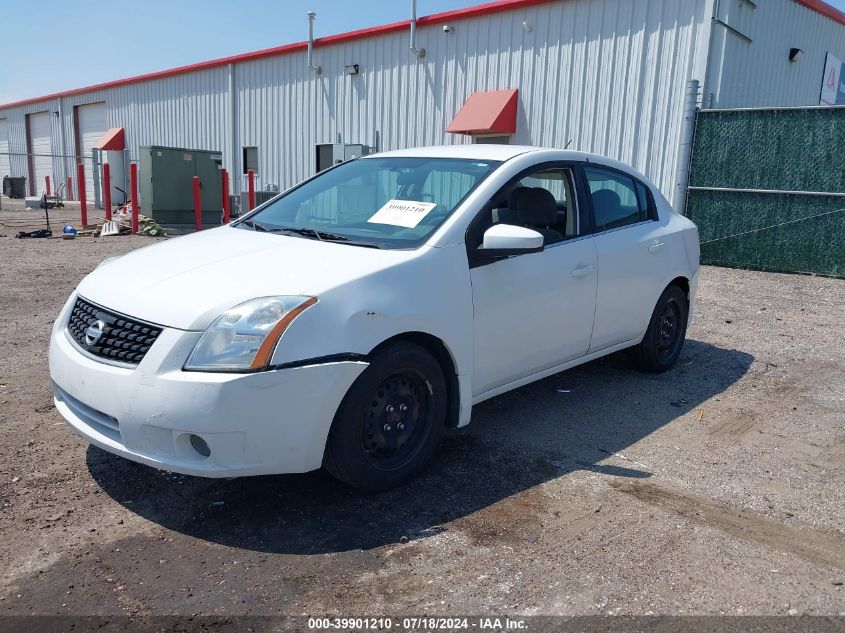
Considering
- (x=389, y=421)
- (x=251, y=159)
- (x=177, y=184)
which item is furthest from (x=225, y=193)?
(x=389, y=421)

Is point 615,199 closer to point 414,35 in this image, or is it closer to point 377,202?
point 377,202

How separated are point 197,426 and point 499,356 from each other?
5.62 ft

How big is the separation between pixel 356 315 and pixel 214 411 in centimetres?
73

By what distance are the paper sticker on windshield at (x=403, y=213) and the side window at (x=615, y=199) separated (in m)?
1.37

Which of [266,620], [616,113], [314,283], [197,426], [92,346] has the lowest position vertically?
[266,620]

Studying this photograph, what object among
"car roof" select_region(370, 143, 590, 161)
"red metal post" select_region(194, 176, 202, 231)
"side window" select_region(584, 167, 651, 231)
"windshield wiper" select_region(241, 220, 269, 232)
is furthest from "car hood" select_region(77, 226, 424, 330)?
"red metal post" select_region(194, 176, 202, 231)

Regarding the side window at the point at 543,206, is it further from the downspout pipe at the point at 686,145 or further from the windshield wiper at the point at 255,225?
the downspout pipe at the point at 686,145

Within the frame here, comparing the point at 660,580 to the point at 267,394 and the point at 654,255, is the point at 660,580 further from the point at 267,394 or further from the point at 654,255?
the point at 654,255

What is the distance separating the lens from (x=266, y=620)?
2.55 meters

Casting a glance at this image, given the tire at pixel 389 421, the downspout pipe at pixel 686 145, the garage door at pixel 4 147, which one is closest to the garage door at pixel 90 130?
the garage door at pixel 4 147

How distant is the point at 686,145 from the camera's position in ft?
38.3

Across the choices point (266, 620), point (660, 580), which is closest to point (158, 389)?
point (266, 620)

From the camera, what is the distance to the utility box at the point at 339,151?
54.7ft

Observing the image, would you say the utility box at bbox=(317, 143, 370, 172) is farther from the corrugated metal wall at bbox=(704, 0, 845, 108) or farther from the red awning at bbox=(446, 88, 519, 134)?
the corrugated metal wall at bbox=(704, 0, 845, 108)
